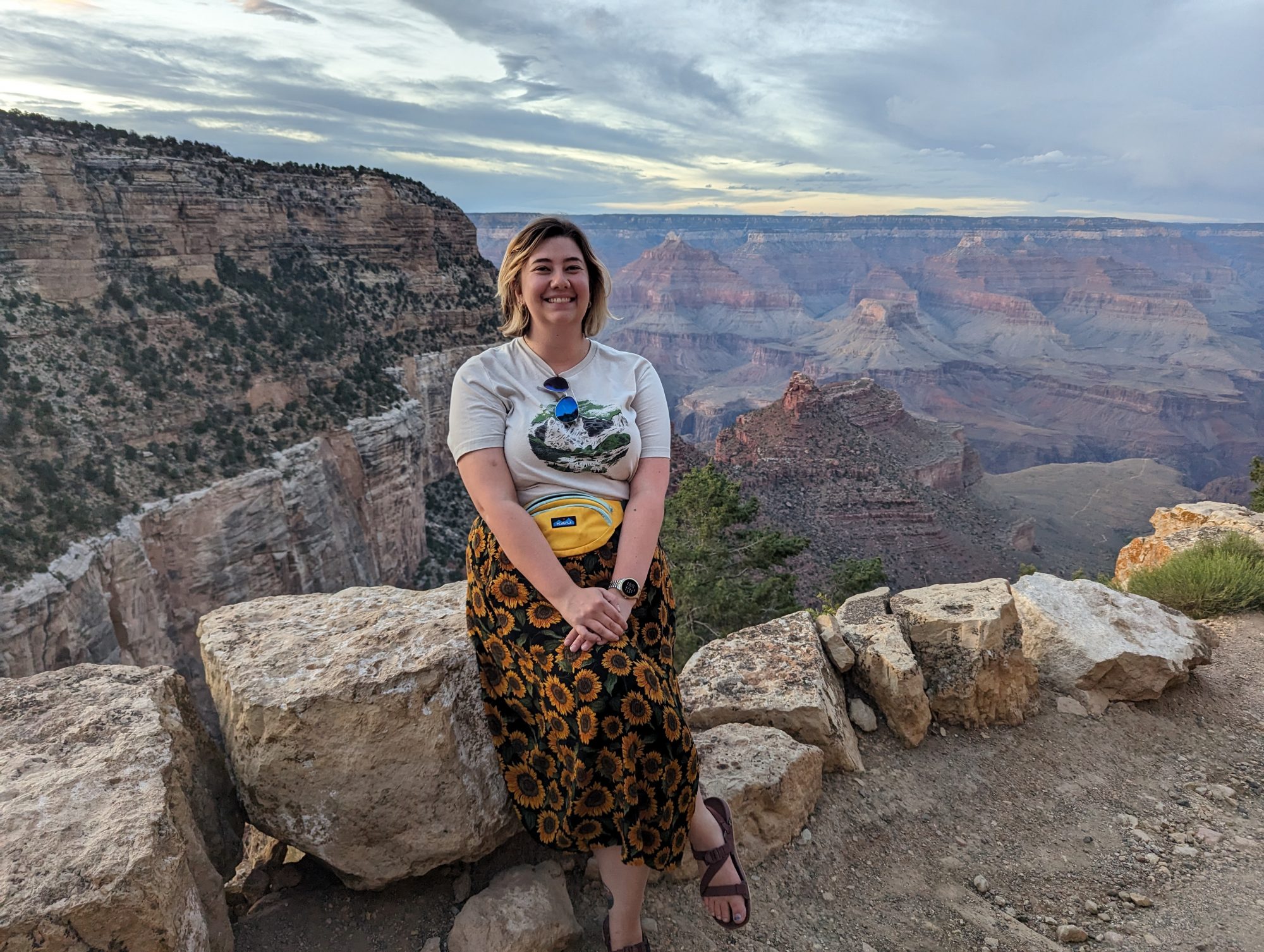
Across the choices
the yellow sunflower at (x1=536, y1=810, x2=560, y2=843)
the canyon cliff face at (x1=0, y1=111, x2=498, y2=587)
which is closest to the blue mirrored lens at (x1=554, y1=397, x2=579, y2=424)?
the yellow sunflower at (x1=536, y1=810, x2=560, y2=843)

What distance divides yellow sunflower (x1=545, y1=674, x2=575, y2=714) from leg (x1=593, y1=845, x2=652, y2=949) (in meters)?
0.57

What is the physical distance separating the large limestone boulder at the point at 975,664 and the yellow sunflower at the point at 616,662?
9.52ft

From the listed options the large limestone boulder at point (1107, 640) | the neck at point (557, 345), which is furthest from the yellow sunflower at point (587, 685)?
the large limestone boulder at point (1107, 640)

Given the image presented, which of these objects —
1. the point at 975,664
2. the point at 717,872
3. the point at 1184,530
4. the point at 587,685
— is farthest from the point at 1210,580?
the point at 587,685

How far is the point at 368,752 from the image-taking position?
2.75 metres

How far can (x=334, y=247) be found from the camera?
2648 cm

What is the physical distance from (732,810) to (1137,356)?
158207 millimetres

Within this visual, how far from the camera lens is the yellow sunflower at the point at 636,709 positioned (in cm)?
244

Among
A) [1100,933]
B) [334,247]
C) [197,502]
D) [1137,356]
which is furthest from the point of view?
[1137,356]

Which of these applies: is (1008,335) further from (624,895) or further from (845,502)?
(624,895)

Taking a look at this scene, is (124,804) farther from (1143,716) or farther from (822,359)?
(822,359)

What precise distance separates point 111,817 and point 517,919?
4.73 ft

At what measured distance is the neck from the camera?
9.51 feet

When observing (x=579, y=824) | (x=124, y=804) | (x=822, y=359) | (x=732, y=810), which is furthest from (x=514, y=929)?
(x=822, y=359)
